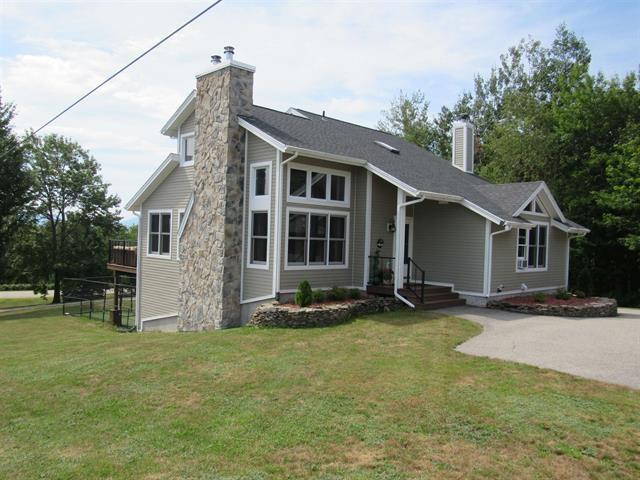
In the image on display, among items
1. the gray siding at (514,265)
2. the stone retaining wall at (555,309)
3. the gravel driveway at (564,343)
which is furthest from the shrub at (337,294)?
the gray siding at (514,265)

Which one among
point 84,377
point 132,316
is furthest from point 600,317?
point 132,316

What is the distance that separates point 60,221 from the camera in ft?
117

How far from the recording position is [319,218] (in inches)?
534

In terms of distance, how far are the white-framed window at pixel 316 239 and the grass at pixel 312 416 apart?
3.82 m

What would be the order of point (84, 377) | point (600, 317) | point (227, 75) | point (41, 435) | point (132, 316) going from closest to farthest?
point (41, 435), point (84, 377), point (227, 75), point (600, 317), point (132, 316)

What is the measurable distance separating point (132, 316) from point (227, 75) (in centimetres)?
1322

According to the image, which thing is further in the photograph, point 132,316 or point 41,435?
point 132,316

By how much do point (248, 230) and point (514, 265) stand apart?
8.59 meters

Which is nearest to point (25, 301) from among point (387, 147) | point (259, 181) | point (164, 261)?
point (164, 261)

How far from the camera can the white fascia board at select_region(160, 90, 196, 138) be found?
15.7 meters

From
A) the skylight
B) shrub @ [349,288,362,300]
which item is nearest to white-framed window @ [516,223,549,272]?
the skylight

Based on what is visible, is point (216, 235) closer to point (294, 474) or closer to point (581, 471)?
point (294, 474)

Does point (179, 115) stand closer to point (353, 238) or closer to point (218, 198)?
point (218, 198)

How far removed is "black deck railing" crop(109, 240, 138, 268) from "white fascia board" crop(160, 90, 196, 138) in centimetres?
577
